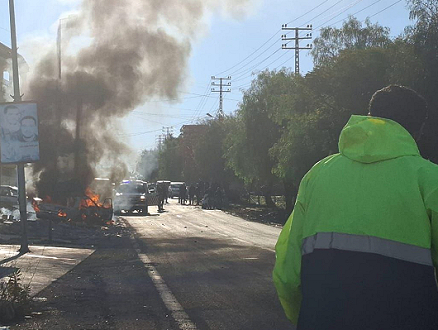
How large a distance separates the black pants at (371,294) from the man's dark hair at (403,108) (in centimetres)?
61

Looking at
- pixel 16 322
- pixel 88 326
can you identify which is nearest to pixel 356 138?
pixel 88 326

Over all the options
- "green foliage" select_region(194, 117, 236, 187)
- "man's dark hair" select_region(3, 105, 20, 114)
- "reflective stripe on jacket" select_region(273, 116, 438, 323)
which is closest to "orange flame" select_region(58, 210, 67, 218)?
"man's dark hair" select_region(3, 105, 20, 114)

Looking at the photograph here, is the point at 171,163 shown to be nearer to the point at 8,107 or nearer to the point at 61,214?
the point at 61,214

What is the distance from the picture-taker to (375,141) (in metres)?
2.53

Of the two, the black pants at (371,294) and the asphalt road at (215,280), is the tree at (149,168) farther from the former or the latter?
the black pants at (371,294)

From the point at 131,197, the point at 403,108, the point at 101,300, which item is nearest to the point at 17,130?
the point at 101,300

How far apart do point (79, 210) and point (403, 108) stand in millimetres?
27378

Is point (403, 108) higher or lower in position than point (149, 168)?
higher

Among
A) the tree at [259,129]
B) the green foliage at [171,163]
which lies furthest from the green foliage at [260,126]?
the green foliage at [171,163]

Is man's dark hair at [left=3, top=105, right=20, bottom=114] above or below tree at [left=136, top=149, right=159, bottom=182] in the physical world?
above

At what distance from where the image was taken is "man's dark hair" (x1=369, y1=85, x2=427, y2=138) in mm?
2729

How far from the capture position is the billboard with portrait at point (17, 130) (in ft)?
55.2

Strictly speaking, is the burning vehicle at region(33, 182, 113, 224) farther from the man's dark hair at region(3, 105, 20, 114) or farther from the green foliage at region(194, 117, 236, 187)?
the green foliage at region(194, 117, 236, 187)

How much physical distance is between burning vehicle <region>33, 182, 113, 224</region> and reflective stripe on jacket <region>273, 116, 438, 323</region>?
25.9 metres
